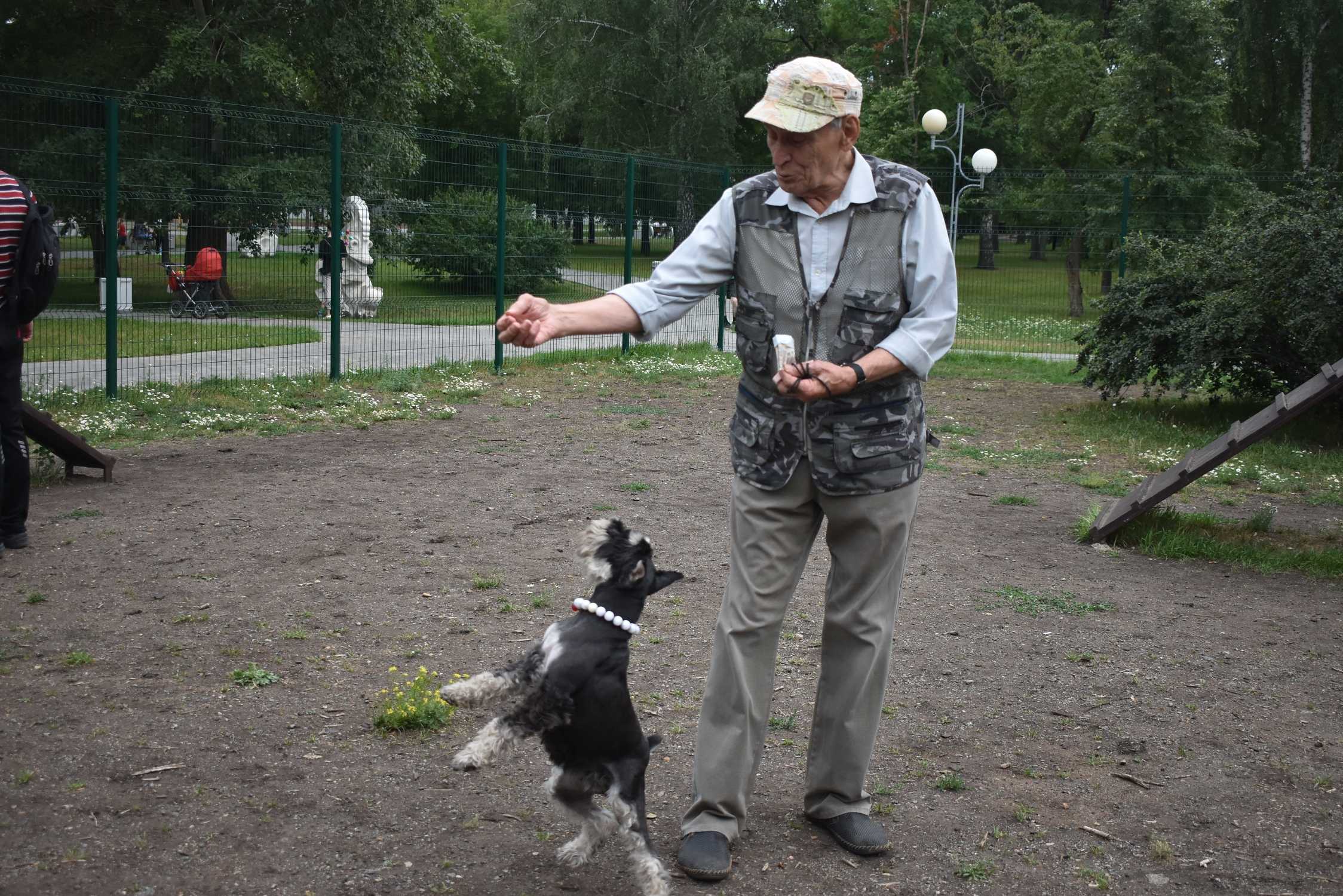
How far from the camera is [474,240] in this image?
44.8 feet

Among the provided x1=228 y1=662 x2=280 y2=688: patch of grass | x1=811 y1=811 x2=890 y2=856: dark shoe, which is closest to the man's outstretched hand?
x1=811 y1=811 x2=890 y2=856: dark shoe

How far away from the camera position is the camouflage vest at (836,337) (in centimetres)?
327

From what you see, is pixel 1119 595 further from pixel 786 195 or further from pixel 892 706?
pixel 786 195

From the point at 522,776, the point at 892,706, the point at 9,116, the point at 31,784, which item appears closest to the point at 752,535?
the point at 522,776

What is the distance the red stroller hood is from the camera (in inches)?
465

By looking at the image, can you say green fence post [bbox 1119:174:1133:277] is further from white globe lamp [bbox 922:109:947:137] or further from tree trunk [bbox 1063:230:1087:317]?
white globe lamp [bbox 922:109:947:137]

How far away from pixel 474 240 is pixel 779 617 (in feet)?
36.0

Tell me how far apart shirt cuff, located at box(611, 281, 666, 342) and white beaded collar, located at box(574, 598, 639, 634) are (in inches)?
29.4

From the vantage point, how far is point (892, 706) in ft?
15.2

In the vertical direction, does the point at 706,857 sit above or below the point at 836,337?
below

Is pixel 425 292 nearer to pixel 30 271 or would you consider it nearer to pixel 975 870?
pixel 30 271

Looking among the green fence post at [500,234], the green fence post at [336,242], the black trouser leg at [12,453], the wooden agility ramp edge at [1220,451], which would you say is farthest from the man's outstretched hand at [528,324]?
the green fence post at [500,234]

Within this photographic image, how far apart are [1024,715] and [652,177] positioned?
514 inches

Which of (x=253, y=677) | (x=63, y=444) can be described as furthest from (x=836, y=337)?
(x=63, y=444)
